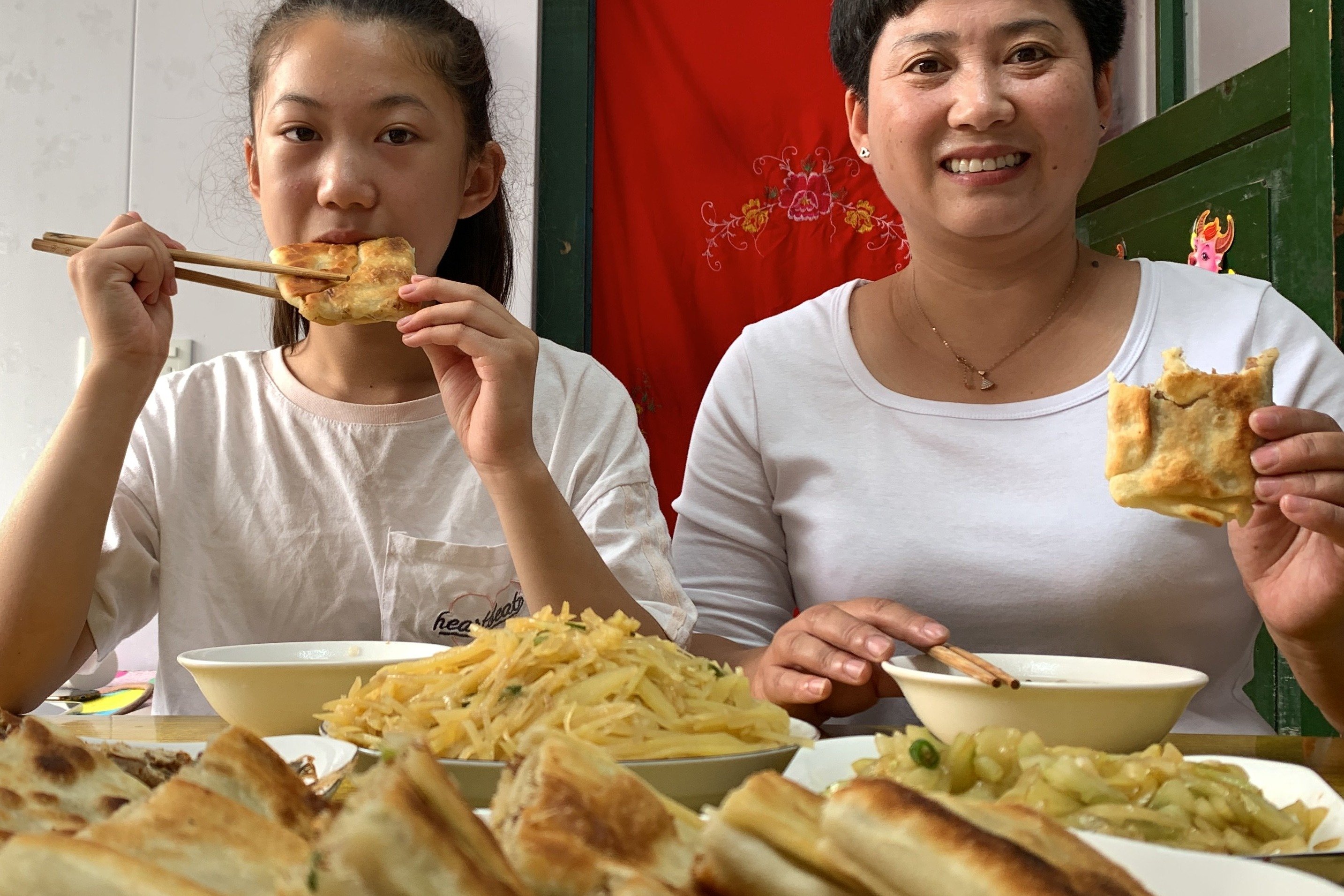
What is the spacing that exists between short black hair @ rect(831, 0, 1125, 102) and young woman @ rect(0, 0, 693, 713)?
2.50 ft

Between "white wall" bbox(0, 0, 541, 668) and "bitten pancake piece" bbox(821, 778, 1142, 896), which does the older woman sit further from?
"white wall" bbox(0, 0, 541, 668)

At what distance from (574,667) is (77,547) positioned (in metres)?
1.17

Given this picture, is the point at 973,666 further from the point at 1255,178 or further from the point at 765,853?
the point at 1255,178

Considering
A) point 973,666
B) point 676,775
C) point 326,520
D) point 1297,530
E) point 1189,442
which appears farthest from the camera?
point 326,520

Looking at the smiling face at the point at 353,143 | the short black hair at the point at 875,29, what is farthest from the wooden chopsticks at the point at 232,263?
the short black hair at the point at 875,29

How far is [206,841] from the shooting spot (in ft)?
1.89

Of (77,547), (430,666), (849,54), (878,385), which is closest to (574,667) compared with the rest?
(430,666)

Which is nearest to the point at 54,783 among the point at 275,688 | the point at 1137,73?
the point at 275,688

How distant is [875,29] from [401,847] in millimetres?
2102

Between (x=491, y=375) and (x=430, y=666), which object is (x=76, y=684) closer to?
(x=491, y=375)

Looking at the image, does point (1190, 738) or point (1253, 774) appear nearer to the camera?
point (1253, 774)

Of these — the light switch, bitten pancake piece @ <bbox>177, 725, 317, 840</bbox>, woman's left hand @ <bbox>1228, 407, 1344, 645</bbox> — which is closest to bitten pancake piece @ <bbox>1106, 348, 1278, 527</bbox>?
woman's left hand @ <bbox>1228, 407, 1344, 645</bbox>

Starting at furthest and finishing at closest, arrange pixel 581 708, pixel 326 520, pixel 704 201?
pixel 704 201
pixel 326 520
pixel 581 708

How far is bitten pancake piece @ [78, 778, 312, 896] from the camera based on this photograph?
552 millimetres
